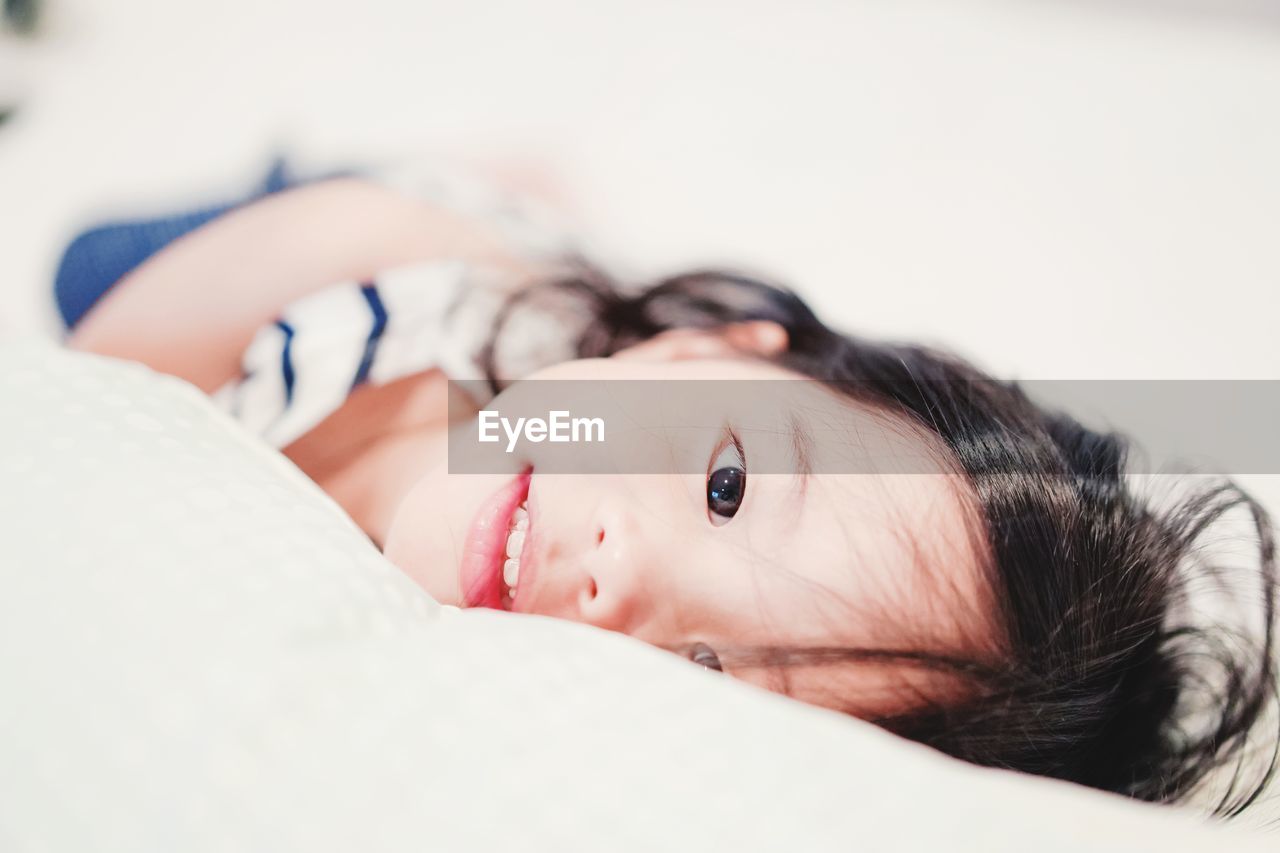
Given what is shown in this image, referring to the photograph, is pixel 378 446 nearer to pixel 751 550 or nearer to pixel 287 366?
pixel 287 366

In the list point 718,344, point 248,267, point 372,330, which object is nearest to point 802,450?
point 718,344

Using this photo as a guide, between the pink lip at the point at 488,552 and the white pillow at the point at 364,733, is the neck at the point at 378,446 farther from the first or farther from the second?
the white pillow at the point at 364,733

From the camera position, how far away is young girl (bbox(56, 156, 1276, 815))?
546 millimetres

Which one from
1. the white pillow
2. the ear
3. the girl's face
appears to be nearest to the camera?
the white pillow

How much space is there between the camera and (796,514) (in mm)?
565

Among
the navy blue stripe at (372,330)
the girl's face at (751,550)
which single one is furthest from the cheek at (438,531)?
the navy blue stripe at (372,330)

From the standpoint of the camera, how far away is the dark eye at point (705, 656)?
563mm

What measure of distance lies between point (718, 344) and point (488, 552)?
34cm

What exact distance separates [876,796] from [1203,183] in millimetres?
909

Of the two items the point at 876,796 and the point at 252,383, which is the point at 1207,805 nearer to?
the point at 876,796

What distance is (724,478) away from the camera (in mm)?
604

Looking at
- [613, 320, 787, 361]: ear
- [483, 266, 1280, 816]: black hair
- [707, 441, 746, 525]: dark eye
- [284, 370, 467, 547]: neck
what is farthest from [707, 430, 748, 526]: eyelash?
[284, 370, 467, 547]: neck

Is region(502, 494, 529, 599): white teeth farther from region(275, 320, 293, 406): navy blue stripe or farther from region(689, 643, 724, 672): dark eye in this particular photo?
region(275, 320, 293, 406): navy blue stripe

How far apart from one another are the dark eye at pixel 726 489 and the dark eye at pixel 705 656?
0.28ft
